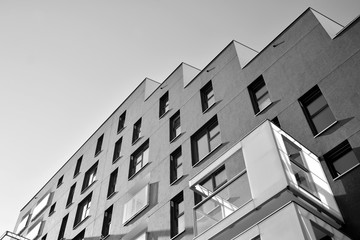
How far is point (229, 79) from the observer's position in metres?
21.0

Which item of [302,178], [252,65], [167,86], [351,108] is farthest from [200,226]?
[167,86]

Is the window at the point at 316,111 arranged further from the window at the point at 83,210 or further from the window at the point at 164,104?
the window at the point at 83,210

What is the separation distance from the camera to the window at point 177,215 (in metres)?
18.2

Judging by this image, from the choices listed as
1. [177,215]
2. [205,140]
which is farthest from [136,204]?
[205,140]

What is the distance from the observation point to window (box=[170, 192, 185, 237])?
59.7 feet

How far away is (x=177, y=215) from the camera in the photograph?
18.9 meters

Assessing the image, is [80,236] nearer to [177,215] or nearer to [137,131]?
[137,131]

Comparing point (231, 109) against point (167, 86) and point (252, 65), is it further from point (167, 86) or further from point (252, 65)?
point (167, 86)

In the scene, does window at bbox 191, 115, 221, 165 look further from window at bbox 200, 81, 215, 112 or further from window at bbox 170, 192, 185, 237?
window at bbox 170, 192, 185, 237

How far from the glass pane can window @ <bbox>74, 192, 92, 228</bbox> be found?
682 inches

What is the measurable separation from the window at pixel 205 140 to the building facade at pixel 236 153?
0.07 m

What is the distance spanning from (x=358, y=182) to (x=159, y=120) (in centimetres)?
1429

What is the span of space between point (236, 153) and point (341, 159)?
3407mm

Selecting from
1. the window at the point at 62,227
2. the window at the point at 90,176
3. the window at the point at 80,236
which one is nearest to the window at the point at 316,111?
the window at the point at 80,236
